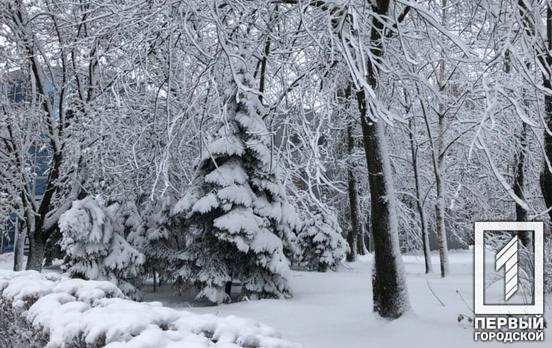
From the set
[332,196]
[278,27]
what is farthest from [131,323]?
[332,196]

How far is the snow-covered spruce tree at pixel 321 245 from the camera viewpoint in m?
18.7

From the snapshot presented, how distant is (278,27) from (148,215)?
7849 millimetres

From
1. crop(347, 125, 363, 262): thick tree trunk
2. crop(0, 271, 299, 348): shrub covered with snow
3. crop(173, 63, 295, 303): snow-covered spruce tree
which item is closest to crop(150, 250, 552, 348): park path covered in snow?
crop(173, 63, 295, 303): snow-covered spruce tree

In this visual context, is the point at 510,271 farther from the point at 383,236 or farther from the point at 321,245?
the point at 321,245

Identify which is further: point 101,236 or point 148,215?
point 148,215

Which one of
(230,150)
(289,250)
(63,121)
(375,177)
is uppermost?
(63,121)

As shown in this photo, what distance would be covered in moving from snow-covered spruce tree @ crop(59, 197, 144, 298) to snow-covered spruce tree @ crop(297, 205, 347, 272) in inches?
299

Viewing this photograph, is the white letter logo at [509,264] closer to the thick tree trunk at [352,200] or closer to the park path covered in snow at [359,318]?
the park path covered in snow at [359,318]

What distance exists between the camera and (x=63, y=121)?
516 inches

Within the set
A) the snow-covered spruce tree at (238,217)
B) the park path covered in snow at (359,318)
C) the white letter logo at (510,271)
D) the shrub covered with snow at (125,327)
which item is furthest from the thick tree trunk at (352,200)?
the shrub covered with snow at (125,327)

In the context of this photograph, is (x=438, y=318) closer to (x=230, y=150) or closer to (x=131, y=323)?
(x=131, y=323)

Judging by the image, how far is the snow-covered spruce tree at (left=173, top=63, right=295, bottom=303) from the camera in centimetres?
1127

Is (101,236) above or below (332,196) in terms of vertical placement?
below
